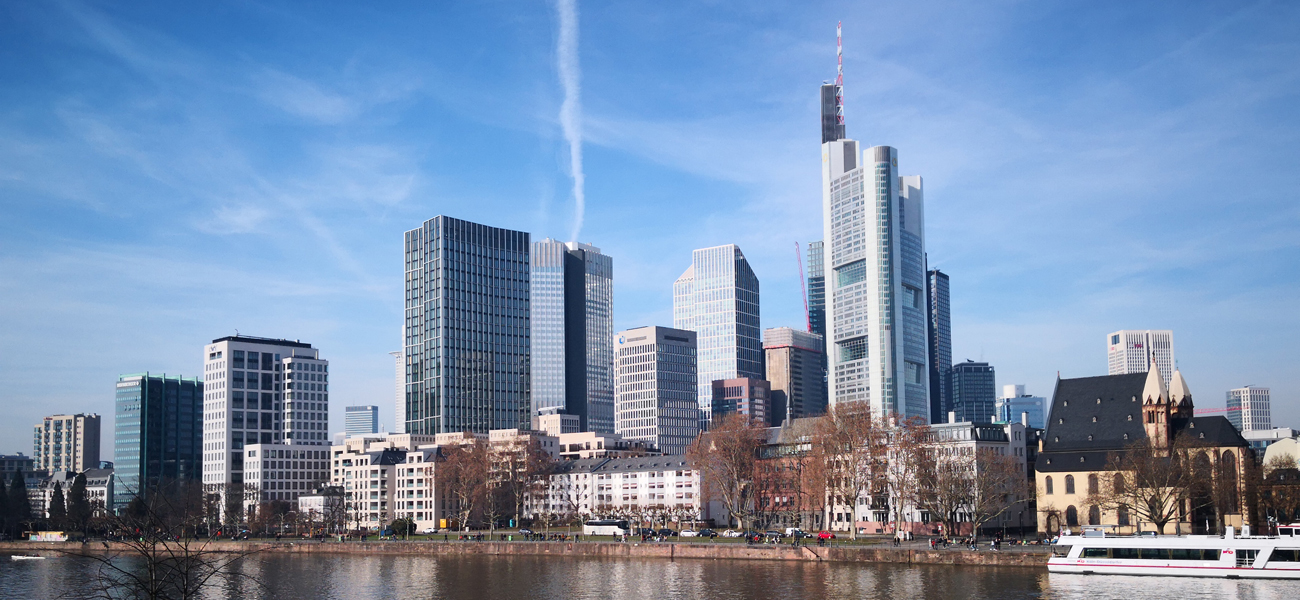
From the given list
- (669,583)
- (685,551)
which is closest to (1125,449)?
(685,551)

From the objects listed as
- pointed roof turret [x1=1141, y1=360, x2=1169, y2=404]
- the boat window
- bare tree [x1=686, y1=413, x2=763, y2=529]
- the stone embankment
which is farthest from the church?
bare tree [x1=686, y1=413, x2=763, y2=529]

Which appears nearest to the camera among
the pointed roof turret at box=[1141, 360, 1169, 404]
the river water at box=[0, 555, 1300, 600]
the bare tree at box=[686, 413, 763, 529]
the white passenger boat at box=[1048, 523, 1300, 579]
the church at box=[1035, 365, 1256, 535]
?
the river water at box=[0, 555, 1300, 600]

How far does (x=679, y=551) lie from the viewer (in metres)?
135

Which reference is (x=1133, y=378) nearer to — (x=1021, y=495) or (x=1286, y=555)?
(x=1021, y=495)

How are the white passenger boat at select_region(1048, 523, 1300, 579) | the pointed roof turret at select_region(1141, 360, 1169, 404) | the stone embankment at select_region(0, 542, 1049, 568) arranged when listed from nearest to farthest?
the white passenger boat at select_region(1048, 523, 1300, 579) → the stone embankment at select_region(0, 542, 1049, 568) → the pointed roof turret at select_region(1141, 360, 1169, 404)

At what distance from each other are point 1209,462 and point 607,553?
232ft

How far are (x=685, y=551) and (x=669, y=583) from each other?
32.3 metres

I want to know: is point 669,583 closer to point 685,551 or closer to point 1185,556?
point 685,551

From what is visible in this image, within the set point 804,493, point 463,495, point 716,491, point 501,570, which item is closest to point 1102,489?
point 804,493

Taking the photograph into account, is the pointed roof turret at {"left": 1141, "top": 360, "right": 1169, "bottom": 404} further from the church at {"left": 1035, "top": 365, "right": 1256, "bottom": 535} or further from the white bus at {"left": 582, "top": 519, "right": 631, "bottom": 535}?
the white bus at {"left": 582, "top": 519, "right": 631, "bottom": 535}

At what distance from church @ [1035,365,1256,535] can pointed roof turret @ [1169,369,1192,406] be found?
0.43 ft

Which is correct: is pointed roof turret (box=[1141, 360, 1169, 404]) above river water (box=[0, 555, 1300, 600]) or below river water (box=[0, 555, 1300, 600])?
above

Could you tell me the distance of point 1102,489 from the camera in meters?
147

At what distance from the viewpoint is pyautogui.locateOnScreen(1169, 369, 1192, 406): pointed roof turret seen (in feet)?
512
